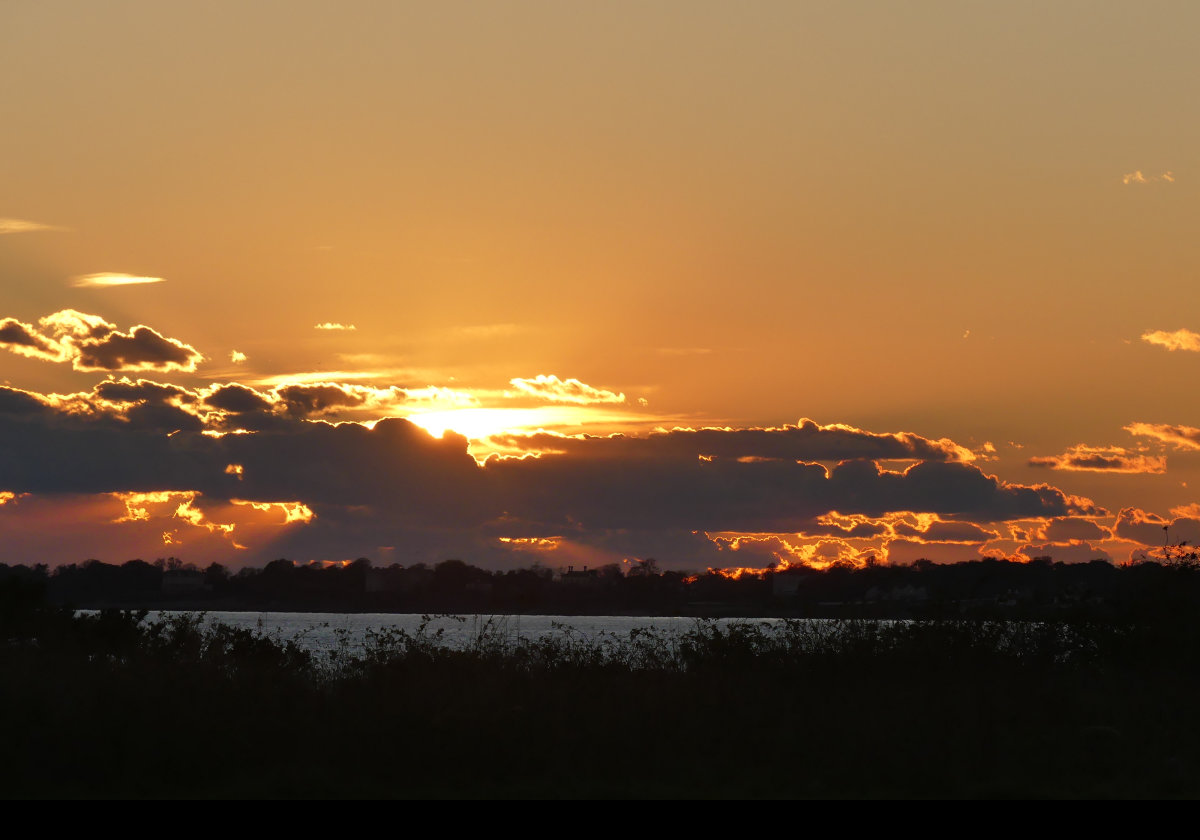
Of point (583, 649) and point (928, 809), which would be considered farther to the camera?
point (583, 649)

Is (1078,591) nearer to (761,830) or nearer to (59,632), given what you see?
(761,830)

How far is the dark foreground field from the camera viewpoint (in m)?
15.9

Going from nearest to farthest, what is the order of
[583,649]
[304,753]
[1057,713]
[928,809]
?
[928,809] → [304,753] → [1057,713] → [583,649]

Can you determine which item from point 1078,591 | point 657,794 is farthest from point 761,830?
point 1078,591

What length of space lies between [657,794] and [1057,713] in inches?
322

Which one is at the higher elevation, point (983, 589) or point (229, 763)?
point (983, 589)

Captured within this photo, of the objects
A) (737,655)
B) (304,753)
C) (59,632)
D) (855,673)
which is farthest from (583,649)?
(59,632)

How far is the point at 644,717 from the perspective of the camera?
18.3 metres

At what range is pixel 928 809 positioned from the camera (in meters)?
14.2

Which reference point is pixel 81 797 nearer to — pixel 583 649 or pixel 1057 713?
pixel 583 649

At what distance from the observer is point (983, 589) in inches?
949

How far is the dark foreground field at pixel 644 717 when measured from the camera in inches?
625

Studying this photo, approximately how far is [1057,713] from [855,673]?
3489mm

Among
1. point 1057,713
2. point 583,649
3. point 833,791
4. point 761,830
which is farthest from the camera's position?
point 583,649
